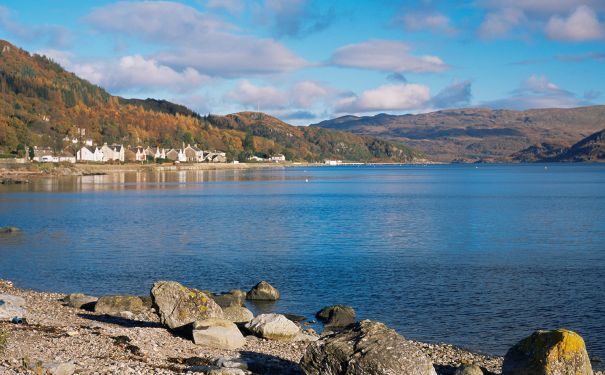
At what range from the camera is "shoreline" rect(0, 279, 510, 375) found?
1338cm

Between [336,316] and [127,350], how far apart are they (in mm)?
8196

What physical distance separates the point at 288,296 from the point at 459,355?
9207 mm

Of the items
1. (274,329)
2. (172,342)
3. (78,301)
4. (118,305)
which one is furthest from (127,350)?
(78,301)

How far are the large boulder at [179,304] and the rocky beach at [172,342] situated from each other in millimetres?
27

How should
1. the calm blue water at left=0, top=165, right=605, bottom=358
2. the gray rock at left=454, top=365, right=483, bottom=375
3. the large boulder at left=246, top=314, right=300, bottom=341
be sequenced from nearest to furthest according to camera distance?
the gray rock at left=454, top=365, right=483, bottom=375, the large boulder at left=246, top=314, right=300, bottom=341, the calm blue water at left=0, top=165, right=605, bottom=358

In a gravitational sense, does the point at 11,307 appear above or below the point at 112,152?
below

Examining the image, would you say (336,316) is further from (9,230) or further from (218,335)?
(9,230)

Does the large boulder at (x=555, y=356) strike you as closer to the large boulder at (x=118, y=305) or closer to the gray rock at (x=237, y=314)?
the gray rock at (x=237, y=314)

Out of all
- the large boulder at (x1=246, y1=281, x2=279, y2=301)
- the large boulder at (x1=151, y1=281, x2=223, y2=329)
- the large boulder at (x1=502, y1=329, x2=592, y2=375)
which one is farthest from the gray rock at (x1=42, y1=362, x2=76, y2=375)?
the large boulder at (x1=246, y1=281, x2=279, y2=301)

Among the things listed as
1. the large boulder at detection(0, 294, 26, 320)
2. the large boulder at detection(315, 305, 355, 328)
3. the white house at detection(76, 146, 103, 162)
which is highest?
the white house at detection(76, 146, 103, 162)

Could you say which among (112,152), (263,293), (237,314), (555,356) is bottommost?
(263,293)

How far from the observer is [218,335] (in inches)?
647

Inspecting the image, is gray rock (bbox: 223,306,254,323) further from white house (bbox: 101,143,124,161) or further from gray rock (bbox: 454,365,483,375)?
white house (bbox: 101,143,124,161)

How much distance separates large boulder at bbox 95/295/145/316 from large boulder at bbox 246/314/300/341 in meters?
5.15
